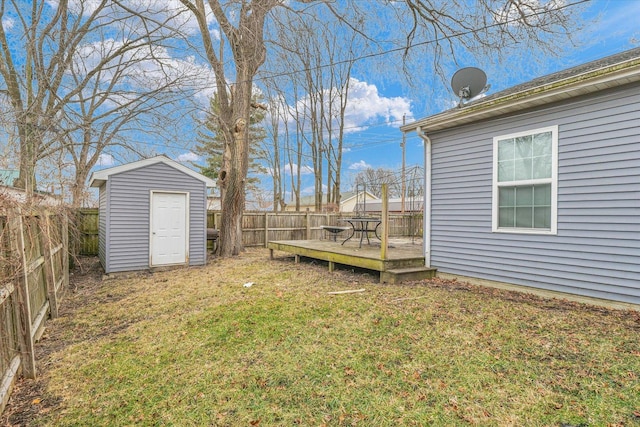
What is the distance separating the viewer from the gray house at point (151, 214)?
23.8 ft

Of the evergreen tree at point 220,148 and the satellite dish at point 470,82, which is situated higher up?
the evergreen tree at point 220,148

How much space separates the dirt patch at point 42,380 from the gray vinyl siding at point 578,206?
581 cm

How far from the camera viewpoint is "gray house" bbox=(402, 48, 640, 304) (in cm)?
394

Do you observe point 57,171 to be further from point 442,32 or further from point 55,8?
point 442,32

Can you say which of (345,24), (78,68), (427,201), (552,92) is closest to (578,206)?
(552,92)

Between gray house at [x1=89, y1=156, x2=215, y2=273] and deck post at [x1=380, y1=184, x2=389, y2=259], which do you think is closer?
deck post at [x1=380, y1=184, x2=389, y2=259]

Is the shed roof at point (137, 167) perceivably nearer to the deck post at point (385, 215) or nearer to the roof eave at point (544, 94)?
the deck post at point (385, 215)

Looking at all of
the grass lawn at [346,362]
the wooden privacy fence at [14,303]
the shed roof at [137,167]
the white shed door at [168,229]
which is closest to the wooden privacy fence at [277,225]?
the white shed door at [168,229]

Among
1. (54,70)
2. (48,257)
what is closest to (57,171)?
(54,70)

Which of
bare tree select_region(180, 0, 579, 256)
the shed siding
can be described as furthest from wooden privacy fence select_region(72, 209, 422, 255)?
the shed siding

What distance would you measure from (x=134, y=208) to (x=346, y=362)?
6730 mm

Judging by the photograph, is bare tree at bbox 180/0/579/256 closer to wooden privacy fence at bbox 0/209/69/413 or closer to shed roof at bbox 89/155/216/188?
shed roof at bbox 89/155/216/188

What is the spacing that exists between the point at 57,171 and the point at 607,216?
10038 millimetres

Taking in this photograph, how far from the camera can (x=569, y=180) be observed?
4.38 m
